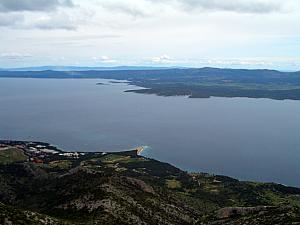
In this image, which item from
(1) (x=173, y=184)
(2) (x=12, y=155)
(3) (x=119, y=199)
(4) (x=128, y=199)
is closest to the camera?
(3) (x=119, y=199)

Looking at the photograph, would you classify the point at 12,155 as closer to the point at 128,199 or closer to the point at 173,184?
the point at 173,184

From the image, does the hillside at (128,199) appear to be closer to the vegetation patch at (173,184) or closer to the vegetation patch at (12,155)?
the vegetation patch at (173,184)

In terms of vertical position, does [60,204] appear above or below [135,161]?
above

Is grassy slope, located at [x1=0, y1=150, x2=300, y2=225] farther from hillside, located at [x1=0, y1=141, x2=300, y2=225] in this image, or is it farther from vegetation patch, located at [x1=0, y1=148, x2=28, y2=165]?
vegetation patch, located at [x1=0, y1=148, x2=28, y2=165]

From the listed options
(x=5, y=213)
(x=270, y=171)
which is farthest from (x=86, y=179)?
(x=270, y=171)

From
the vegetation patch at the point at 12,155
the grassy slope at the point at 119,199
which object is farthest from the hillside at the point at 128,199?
the vegetation patch at the point at 12,155

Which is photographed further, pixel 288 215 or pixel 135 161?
pixel 135 161

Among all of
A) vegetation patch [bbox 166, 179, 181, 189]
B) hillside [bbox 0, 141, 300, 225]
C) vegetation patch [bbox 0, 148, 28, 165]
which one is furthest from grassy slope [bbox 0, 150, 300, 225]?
vegetation patch [bbox 0, 148, 28, 165]

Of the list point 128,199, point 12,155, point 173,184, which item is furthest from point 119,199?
point 12,155

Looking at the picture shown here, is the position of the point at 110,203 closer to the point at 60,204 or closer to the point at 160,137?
the point at 60,204
